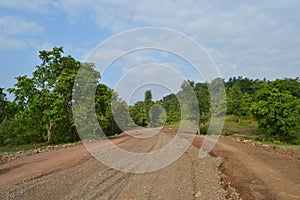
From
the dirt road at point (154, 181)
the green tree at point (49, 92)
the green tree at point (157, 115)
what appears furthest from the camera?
the green tree at point (157, 115)

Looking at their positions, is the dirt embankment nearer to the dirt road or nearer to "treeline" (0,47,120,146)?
the dirt road

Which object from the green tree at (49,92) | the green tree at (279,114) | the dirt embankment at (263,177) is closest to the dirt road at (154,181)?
the dirt embankment at (263,177)

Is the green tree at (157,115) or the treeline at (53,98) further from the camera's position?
the green tree at (157,115)

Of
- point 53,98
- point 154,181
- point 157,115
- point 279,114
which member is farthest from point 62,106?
point 157,115

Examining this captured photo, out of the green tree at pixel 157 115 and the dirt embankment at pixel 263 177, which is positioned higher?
the green tree at pixel 157 115

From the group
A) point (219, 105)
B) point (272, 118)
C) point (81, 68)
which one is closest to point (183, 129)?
point (219, 105)

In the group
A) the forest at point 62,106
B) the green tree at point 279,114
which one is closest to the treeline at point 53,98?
the forest at point 62,106

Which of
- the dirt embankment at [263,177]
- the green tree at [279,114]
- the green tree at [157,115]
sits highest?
the green tree at [157,115]

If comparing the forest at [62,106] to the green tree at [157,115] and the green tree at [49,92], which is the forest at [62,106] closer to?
the green tree at [49,92]

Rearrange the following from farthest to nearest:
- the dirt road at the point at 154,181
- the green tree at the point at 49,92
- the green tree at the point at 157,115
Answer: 1. the green tree at the point at 157,115
2. the green tree at the point at 49,92
3. the dirt road at the point at 154,181

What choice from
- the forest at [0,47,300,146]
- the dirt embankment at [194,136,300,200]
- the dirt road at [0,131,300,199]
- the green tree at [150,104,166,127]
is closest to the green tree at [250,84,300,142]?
the forest at [0,47,300,146]

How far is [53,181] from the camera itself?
12.1m

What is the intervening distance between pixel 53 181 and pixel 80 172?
2107mm

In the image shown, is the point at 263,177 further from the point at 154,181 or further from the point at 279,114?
the point at 279,114
